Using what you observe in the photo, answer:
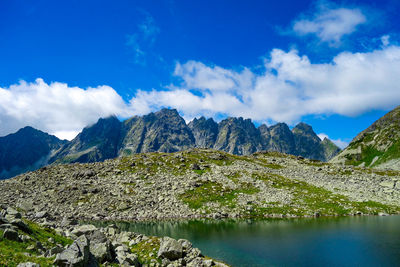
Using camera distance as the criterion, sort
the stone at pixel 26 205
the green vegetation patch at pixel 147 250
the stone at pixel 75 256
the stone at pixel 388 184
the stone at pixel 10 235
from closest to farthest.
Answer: the stone at pixel 75 256, the stone at pixel 10 235, the green vegetation patch at pixel 147 250, the stone at pixel 26 205, the stone at pixel 388 184

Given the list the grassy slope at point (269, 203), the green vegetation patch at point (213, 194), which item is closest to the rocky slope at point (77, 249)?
the green vegetation patch at point (213, 194)

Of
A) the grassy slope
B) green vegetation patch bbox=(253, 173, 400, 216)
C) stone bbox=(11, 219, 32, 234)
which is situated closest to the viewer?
stone bbox=(11, 219, 32, 234)

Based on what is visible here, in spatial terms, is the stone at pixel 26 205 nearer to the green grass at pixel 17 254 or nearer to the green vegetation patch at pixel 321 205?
the green grass at pixel 17 254

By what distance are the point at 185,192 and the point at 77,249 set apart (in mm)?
59869

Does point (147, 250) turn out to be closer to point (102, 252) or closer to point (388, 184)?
point (102, 252)

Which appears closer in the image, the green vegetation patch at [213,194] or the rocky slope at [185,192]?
the rocky slope at [185,192]

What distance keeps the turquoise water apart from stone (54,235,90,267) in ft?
65.7

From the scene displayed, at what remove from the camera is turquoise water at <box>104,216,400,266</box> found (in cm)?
3192

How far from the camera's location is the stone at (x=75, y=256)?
15336mm

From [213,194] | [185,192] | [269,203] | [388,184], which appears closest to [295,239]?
[269,203]

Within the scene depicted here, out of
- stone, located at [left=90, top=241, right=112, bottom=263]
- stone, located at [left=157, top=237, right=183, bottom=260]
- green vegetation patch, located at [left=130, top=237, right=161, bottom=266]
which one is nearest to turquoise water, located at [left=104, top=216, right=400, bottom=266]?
stone, located at [left=157, top=237, right=183, bottom=260]

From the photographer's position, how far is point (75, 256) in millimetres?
15789

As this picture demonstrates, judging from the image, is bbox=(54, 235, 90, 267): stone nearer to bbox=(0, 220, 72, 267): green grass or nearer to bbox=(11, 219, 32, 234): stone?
bbox=(0, 220, 72, 267): green grass

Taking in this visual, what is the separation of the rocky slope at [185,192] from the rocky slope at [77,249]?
32.5 meters
